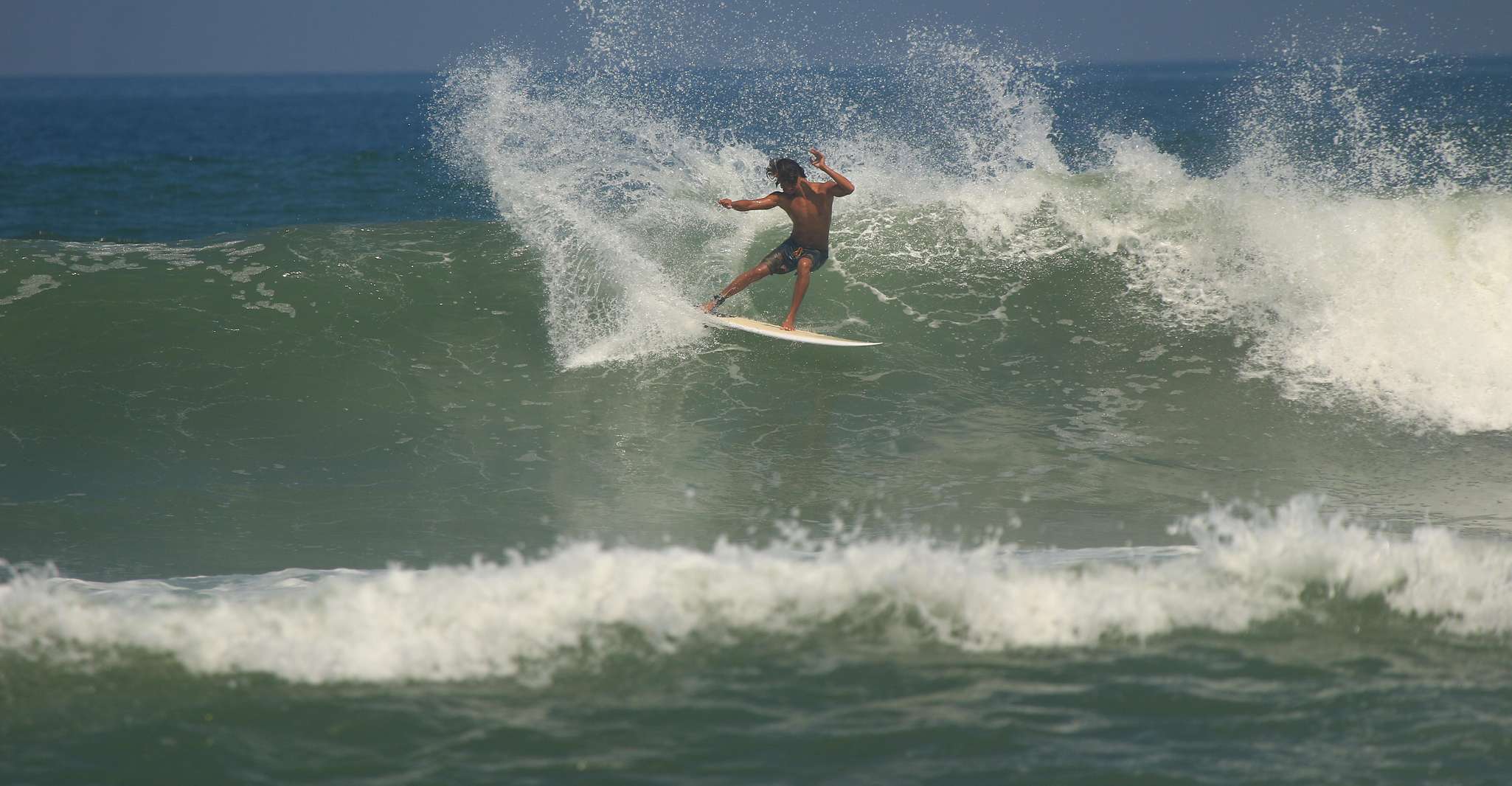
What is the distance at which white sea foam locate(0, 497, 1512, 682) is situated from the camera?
13.8ft

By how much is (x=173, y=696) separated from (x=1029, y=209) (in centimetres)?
897

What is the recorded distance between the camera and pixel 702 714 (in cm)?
385

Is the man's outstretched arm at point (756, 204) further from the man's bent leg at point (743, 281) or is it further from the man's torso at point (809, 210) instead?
the man's bent leg at point (743, 281)

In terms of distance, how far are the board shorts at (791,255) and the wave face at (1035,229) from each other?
819 mm

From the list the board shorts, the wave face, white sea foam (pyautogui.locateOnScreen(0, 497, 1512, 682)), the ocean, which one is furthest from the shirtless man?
white sea foam (pyautogui.locateOnScreen(0, 497, 1512, 682))

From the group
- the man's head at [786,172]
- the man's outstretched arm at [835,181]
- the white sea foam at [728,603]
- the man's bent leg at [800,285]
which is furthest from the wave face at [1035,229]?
the white sea foam at [728,603]

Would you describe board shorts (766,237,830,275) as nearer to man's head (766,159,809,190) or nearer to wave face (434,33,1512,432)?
man's head (766,159,809,190)

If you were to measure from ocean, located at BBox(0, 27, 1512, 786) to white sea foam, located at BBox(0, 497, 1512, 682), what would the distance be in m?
0.02

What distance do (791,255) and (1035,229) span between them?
10.7 ft

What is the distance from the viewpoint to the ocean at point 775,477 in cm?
380

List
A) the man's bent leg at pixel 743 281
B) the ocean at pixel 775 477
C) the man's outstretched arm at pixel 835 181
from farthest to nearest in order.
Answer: the man's bent leg at pixel 743 281 → the man's outstretched arm at pixel 835 181 → the ocean at pixel 775 477

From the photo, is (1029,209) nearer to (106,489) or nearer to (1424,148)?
(106,489)

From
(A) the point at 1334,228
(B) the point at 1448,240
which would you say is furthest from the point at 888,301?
(B) the point at 1448,240

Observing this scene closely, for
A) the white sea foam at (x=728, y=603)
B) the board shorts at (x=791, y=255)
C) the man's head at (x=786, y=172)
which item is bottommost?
the white sea foam at (x=728, y=603)
